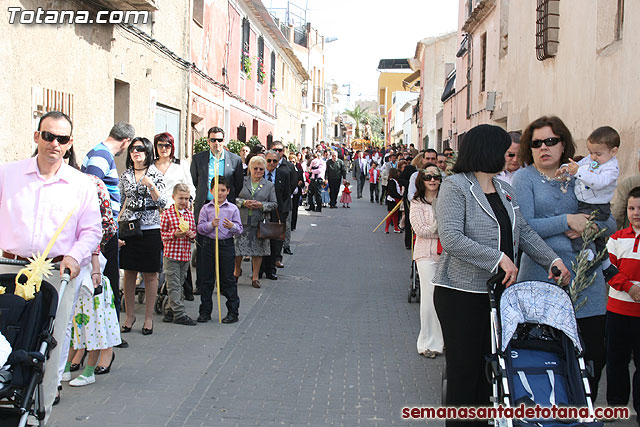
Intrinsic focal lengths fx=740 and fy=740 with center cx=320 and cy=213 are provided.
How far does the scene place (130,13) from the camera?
469 inches

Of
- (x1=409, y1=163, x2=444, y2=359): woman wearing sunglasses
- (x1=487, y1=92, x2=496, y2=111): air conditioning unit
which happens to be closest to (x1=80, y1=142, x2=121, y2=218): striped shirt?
(x1=409, y1=163, x2=444, y2=359): woman wearing sunglasses

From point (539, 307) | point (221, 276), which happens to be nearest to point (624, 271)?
point (539, 307)

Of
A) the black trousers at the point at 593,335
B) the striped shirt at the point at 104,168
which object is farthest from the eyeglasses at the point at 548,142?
the striped shirt at the point at 104,168

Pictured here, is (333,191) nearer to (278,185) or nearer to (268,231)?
(278,185)

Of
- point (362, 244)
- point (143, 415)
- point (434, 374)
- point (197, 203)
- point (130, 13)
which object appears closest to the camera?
point (143, 415)

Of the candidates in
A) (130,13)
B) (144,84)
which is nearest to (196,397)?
(130,13)

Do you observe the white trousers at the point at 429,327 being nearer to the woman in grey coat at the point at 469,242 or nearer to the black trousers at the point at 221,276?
the black trousers at the point at 221,276

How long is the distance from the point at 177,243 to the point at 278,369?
2249 mm

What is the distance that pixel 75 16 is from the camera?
33.0 feet

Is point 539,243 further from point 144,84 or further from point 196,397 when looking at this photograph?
point 144,84

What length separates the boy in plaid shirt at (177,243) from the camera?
321 inches

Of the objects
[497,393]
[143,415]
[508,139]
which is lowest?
[143,415]

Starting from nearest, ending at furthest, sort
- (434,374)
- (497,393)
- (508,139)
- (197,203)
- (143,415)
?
1. (497,393)
2. (508,139)
3. (143,415)
4. (434,374)
5. (197,203)

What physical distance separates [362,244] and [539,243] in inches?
462
